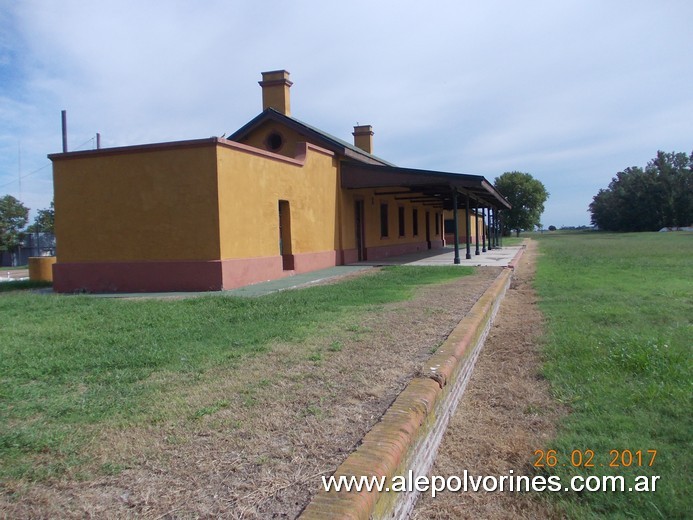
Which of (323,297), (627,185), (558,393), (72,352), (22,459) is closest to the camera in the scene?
(22,459)

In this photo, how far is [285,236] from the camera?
15344 millimetres

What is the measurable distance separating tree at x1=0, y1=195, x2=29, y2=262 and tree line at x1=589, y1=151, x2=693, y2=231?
252 feet

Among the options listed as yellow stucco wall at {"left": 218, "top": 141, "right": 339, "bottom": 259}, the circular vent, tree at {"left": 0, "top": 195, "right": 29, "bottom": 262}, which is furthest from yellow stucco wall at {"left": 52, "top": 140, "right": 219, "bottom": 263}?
tree at {"left": 0, "top": 195, "right": 29, "bottom": 262}

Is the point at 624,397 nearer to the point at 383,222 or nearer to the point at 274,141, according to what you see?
the point at 274,141

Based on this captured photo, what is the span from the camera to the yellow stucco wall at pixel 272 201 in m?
12.2

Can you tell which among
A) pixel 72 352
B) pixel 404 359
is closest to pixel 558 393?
pixel 404 359

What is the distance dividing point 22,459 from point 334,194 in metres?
15.7

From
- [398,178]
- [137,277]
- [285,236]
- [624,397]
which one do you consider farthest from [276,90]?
[624,397]

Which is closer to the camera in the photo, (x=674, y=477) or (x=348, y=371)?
(x=674, y=477)

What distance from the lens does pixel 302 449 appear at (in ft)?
10.8

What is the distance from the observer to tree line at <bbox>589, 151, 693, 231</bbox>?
254 ft

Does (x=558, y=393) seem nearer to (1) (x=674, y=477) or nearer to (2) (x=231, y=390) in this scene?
(1) (x=674, y=477)

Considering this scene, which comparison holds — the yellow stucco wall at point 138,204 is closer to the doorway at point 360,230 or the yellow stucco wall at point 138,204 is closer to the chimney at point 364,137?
the doorway at point 360,230
